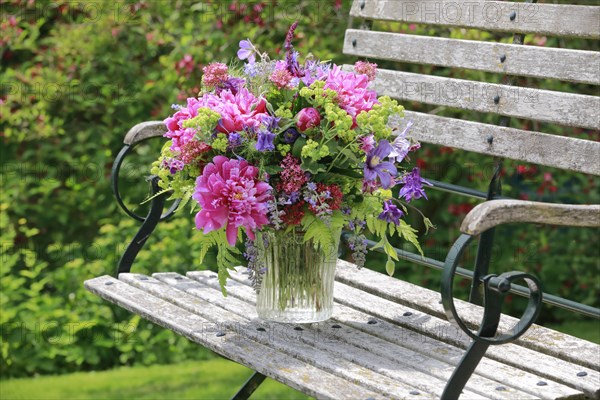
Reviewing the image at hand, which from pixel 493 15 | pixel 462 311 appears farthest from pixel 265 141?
pixel 493 15

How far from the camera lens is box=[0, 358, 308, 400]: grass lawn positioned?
4020 mm

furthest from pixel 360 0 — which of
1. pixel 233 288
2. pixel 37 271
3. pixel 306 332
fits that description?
pixel 37 271

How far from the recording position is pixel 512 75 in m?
2.67

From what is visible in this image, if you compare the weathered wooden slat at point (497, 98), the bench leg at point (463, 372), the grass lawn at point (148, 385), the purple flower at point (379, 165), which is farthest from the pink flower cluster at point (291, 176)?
the grass lawn at point (148, 385)

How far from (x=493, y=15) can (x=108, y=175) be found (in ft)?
9.11

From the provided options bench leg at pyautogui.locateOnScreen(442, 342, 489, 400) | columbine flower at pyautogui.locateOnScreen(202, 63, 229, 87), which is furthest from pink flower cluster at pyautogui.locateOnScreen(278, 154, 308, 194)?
bench leg at pyautogui.locateOnScreen(442, 342, 489, 400)

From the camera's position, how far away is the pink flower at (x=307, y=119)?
209cm

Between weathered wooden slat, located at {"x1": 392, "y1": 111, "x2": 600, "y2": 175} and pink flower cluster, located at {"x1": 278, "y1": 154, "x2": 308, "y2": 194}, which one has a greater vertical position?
weathered wooden slat, located at {"x1": 392, "y1": 111, "x2": 600, "y2": 175}

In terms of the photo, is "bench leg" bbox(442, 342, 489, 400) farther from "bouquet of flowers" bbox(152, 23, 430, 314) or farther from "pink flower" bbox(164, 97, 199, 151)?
"pink flower" bbox(164, 97, 199, 151)

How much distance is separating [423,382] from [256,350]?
14.1 inches

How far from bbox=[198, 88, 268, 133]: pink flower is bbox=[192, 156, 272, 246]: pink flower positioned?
0.07 meters

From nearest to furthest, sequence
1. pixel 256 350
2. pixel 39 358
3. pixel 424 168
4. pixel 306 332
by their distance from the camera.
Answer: pixel 256 350 < pixel 306 332 < pixel 39 358 < pixel 424 168

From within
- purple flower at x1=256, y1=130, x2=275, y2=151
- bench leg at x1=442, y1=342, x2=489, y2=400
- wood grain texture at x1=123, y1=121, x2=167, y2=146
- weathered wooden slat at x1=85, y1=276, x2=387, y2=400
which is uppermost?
purple flower at x1=256, y1=130, x2=275, y2=151

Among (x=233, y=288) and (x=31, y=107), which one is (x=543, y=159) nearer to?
(x=233, y=288)
